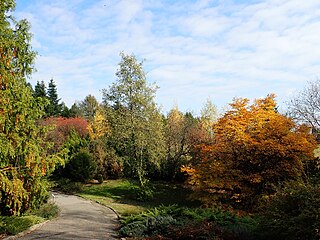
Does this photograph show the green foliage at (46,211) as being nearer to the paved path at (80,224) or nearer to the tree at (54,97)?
the paved path at (80,224)

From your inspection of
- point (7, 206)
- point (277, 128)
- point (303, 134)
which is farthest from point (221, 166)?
point (7, 206)

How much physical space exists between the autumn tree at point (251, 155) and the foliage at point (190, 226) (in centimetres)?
467

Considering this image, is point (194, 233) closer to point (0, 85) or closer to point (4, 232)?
point (4, 232)

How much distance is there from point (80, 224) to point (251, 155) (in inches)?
343

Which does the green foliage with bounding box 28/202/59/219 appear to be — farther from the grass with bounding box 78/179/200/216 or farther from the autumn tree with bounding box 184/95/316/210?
the autumn tree with bounding box 184/95/316/210

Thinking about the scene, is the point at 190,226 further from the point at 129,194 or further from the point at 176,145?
the point at 176,145

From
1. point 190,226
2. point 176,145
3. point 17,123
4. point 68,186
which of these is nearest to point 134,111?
point 176,145

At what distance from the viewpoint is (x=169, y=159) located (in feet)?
86.7

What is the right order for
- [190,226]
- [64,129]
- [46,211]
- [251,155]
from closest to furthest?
[190,226] < [46,211] < [251,155] < [64,129]

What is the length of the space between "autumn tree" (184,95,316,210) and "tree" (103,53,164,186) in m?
5.76

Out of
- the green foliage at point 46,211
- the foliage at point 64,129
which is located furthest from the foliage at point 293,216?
the foliage at point 64,129

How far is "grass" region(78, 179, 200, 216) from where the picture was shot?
19.9 metres

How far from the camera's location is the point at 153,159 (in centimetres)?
2233

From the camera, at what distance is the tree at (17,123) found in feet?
32.6
